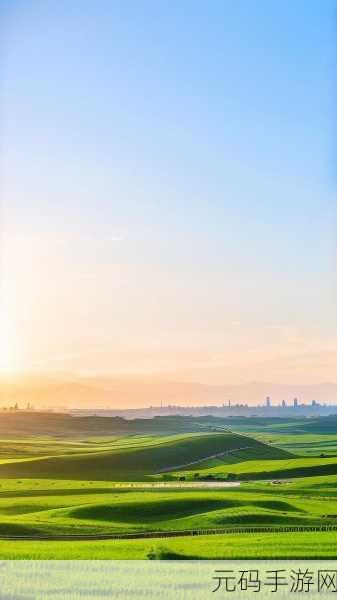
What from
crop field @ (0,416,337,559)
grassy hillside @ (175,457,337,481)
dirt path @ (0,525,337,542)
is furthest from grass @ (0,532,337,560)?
grassy hillside @ (175,457,337,481)

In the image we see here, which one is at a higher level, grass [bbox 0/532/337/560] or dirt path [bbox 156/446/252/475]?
dirt path [bbox 156/446/252/475]

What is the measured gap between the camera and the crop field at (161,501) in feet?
17.6

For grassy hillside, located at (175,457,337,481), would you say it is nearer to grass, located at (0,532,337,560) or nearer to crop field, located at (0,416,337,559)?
crop field, located at (0,416,337,559)

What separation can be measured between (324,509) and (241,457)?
527 cm

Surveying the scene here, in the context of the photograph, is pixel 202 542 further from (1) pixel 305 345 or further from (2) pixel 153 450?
(2) pixel 153 450

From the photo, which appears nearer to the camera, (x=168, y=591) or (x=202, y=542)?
(x=168, y=591)

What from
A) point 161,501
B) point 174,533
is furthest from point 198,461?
point 174,533

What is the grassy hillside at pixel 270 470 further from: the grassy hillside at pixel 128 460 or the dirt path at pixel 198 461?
the grassy hillside at pixel 128 460

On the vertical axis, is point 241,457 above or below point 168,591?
above

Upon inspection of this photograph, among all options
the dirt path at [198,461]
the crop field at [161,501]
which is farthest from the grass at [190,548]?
the dirt path at [198,461]

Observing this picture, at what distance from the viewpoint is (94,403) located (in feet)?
28.0

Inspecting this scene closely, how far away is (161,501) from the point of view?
6.93 m

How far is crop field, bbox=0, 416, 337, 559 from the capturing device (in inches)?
211

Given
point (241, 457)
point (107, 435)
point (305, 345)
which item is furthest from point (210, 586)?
point (107, 435)
